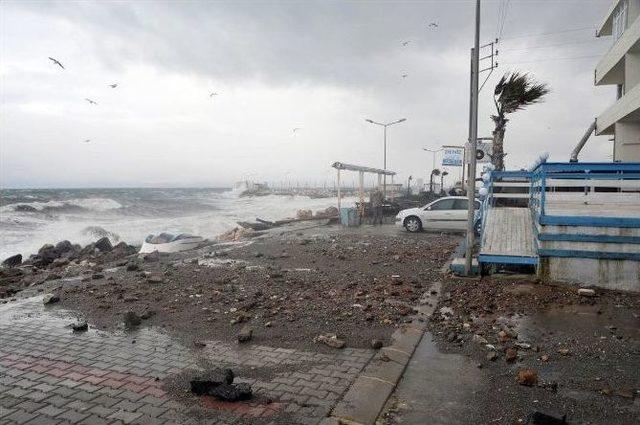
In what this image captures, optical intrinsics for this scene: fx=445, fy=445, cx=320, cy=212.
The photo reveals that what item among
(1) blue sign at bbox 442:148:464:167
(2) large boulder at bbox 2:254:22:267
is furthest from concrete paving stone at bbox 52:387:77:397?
(1) blue sign at bbox 442:148:464:167

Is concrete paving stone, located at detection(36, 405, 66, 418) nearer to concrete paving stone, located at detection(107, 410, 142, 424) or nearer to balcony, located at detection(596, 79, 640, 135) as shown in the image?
concrete paving stone, located at detection(107, 410, 142, 424)

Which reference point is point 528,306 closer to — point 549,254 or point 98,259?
point 549,254

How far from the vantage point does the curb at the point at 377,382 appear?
3.76 meters

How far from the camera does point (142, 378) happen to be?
465 centimetres

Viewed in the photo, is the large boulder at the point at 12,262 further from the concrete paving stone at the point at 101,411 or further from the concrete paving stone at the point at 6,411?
the concrete paving stone at the point at 101,411

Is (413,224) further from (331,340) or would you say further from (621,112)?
(331,340)

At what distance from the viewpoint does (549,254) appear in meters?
7.91

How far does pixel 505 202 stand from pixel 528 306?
6521 mm

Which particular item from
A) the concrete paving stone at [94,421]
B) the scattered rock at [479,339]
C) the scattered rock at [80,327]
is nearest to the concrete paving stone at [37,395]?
the concrete paving stone at [94,421]

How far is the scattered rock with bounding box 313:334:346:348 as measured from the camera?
5391 millimetres

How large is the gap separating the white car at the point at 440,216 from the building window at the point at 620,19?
11270 mm

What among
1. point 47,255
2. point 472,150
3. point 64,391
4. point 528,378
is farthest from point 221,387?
point 47,255

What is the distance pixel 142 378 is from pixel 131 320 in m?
2.09

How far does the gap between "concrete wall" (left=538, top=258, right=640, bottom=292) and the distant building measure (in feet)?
38.8
